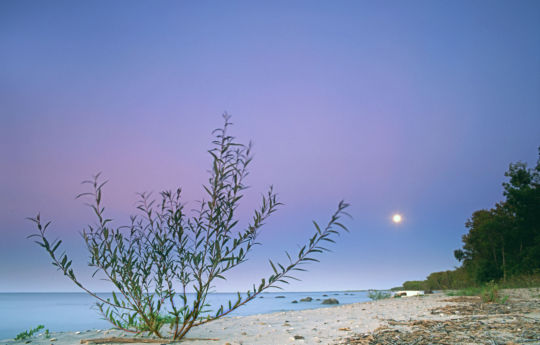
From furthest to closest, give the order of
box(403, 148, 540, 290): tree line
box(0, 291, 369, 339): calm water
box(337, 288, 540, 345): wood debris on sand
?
box(403, 148, 540, 290): tree line, box(0, 291, 369, 339): calm water, box(337, 288, 540, 345): wood debris on sand

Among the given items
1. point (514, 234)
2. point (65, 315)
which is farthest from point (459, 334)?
point (514, 234)

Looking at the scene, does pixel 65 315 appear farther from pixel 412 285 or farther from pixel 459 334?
pixel 412 285

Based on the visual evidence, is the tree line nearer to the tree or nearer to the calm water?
the tree

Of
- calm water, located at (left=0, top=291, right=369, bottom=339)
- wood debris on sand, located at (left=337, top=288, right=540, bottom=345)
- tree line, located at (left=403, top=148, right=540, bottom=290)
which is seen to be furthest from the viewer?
tree line, located at (left=403, top=148, right=540, bottom=290)

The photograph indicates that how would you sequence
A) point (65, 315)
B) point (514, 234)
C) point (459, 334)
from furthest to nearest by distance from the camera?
point (514, 234) < point (65, 315) < point (459, 334)

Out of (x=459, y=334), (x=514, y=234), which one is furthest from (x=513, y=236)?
(x=459, y=334)

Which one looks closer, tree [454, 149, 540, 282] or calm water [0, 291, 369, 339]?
calm water [0, 291, 369, 339]

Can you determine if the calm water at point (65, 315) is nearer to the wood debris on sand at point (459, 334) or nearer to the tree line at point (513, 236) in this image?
the wood debris on sand at point (459, 334)

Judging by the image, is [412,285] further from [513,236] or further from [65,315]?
[65,315]

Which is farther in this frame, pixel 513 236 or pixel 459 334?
pixel 513 236

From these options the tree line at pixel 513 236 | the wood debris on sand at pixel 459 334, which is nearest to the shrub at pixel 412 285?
the tree line at pixel 513 236

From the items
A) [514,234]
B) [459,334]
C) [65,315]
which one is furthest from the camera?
[514,234]

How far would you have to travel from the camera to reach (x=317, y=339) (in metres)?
5.08

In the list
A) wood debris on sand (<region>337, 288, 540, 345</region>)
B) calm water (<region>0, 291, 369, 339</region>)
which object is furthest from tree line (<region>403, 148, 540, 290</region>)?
wood debris on sand (<region>337, 288, 540, 345</region>)
